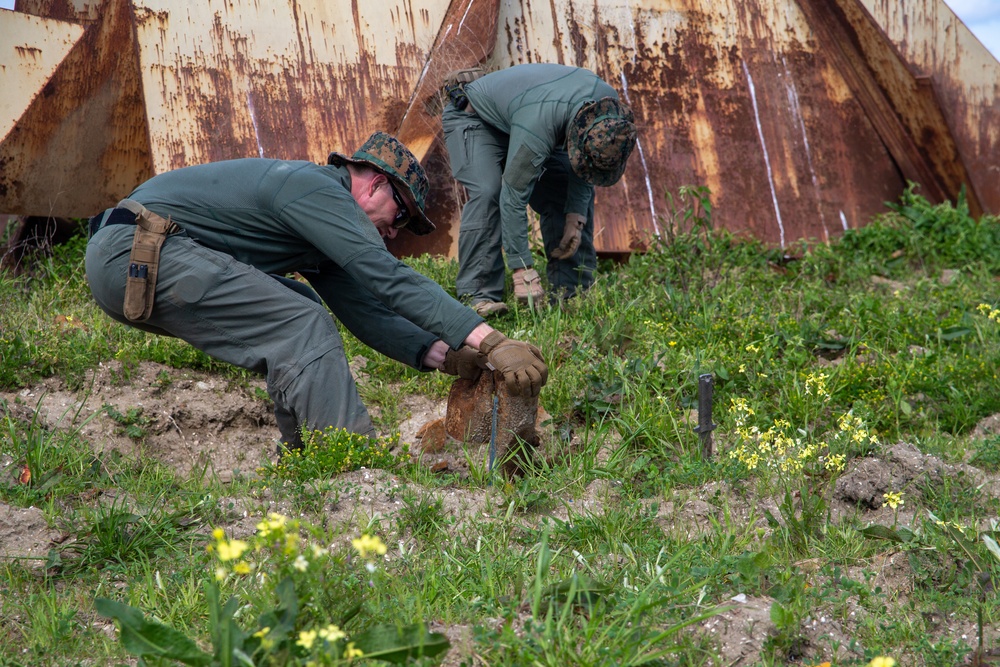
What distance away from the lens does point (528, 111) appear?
487 centimetres

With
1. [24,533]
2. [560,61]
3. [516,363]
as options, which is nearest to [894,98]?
[560,61]

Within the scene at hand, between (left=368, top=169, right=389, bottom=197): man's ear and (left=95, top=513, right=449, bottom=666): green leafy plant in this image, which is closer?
(left=95, top=513, right=449, bottom=666): green leafy plant

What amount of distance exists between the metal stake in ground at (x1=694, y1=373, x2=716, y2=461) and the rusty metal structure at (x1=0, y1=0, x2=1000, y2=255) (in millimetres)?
2482

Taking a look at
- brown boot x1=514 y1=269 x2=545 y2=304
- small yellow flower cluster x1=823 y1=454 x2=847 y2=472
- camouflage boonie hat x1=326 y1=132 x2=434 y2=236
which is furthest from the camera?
brown boot x1=514 y1=269 x2=545 y2=304

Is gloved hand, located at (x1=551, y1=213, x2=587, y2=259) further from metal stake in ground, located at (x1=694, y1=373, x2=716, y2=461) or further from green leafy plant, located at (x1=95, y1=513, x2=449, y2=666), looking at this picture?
green leafy plant, located at (x1=95, y1=513, x2=449, y2=666)

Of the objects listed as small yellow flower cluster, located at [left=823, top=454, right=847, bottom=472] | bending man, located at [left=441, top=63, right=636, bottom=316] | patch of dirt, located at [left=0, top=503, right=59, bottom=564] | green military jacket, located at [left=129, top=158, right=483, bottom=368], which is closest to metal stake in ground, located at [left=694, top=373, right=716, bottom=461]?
small yellow flower cluster, located at [left=823, top=454, right=847, bottom=472]

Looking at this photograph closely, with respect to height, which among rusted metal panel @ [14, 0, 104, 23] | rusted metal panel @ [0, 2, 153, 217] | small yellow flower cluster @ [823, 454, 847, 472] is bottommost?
small yellow flower cluster @ [823, 454, 847, 472]

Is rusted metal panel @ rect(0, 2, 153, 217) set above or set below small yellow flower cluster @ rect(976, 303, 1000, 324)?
above

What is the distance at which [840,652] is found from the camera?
231 cm

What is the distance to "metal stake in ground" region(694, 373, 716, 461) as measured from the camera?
3.41 metres

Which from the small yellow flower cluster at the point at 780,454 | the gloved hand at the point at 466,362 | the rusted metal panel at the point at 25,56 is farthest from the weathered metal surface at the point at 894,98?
the rusted metal panel at the point at 25,56

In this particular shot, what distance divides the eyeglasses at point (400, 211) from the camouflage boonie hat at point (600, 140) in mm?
1268

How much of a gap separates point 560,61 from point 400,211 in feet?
9.16

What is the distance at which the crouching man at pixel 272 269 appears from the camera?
331 cm
